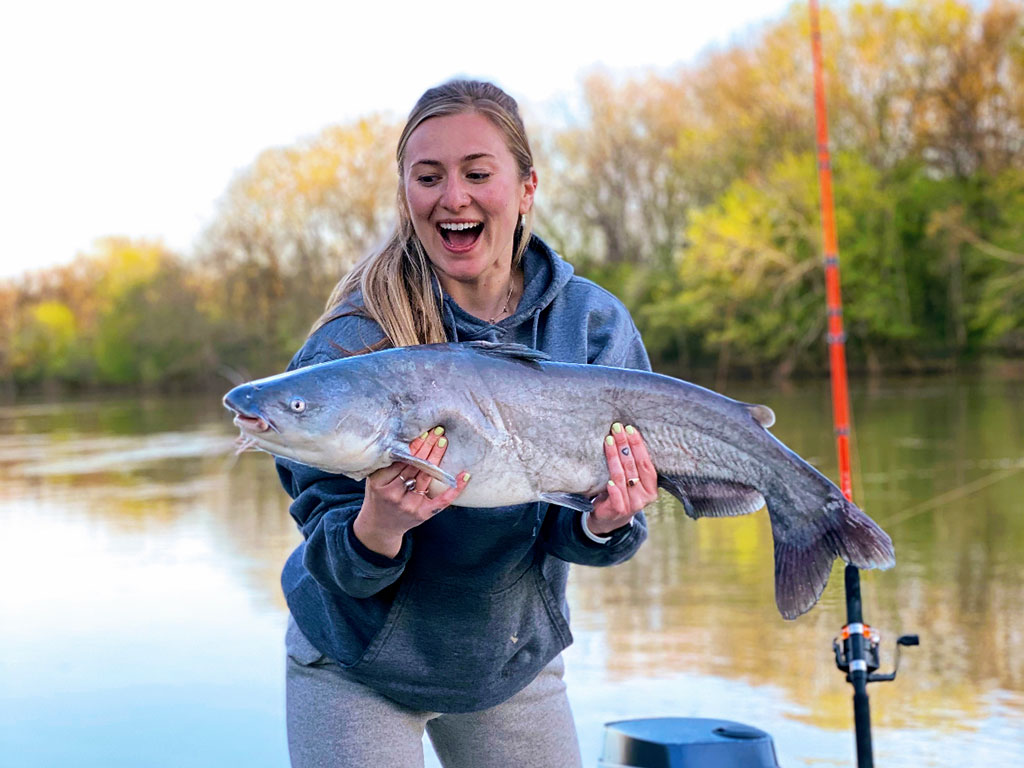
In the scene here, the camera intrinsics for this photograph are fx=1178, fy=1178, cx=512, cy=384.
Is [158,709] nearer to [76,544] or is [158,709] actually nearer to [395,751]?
[395,751]

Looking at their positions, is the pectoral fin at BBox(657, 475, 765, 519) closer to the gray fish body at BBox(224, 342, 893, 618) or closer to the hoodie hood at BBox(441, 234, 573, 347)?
the gray fish body at BBox(224, 342, 893, 618)

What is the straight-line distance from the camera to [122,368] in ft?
208

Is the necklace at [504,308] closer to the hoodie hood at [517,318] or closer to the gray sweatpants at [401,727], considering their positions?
the hoodie hood at [517,318]

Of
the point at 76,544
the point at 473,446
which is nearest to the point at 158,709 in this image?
the point at 473,446

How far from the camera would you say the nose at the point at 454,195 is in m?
2.73

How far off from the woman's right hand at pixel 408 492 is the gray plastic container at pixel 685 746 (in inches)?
59.8

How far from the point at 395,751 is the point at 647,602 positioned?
600 centimetres

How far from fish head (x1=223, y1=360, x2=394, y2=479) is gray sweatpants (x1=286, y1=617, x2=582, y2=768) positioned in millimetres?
651

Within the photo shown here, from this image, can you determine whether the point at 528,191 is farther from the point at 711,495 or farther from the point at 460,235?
the point at 711,495

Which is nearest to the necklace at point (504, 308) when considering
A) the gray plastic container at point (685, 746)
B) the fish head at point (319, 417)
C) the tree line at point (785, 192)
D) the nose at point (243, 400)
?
the fish head at point (319, 417)

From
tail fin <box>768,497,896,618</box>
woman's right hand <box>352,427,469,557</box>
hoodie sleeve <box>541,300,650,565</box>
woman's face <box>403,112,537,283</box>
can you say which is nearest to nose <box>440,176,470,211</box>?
woman's face <box>403,112,537,283</box>

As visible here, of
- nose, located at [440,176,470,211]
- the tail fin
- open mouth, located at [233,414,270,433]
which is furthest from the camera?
nose, located at [440,176,470,211]

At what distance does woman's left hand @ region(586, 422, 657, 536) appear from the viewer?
8.37ft

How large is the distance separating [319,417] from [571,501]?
577 mm
